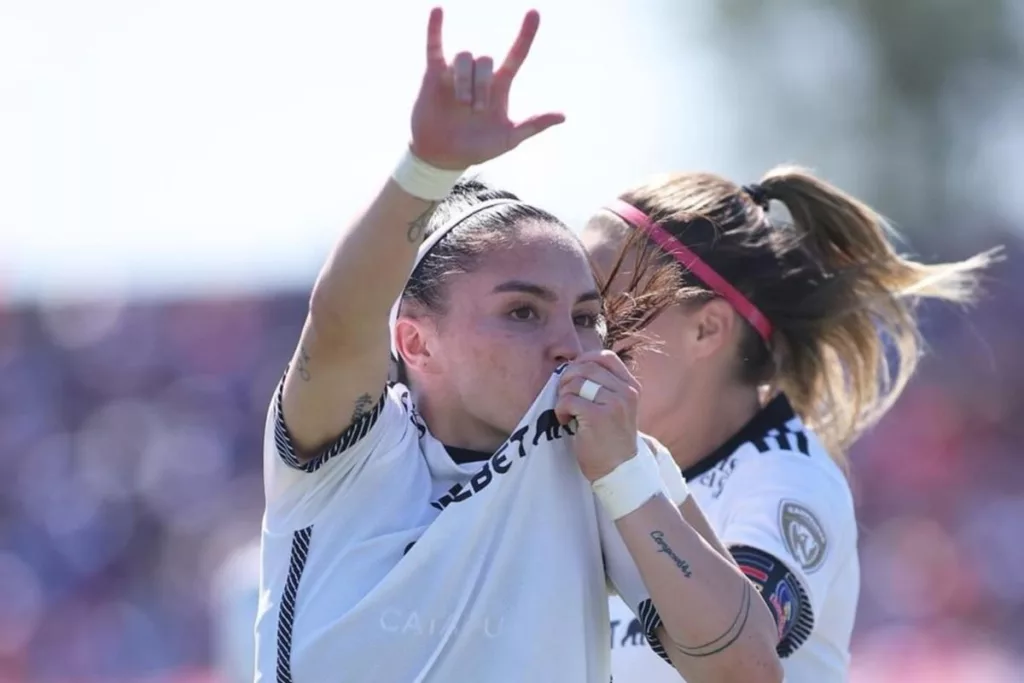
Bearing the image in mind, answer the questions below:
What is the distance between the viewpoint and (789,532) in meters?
3.15

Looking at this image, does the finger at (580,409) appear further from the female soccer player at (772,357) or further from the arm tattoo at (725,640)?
the female soccer player at (772,357)

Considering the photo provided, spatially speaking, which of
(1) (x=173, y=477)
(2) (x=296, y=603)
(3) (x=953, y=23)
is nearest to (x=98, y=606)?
(1) (x=173, y=477)

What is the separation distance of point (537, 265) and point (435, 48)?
0.46m

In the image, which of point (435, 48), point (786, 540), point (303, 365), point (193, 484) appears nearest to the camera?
point (435, 48)

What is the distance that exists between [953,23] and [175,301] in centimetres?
2280

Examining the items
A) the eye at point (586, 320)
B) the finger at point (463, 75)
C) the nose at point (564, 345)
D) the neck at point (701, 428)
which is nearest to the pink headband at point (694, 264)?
the neck at point (701, 428)

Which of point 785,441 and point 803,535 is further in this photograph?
point 785,441

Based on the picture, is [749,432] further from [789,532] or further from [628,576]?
[628,576]

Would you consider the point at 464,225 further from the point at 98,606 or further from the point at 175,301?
the point at 175,301

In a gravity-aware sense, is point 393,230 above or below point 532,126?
Answer: below

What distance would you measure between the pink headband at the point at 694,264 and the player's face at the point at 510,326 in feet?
3.20

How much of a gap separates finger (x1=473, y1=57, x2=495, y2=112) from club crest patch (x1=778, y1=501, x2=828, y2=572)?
136 centimetres

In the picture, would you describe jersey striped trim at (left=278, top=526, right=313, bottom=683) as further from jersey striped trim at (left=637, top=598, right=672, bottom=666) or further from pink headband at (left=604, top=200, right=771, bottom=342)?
pink headband at (left=604, top=200, right=771, bottom=342)

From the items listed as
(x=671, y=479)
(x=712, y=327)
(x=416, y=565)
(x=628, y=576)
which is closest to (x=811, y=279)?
(x=712, y=327)
